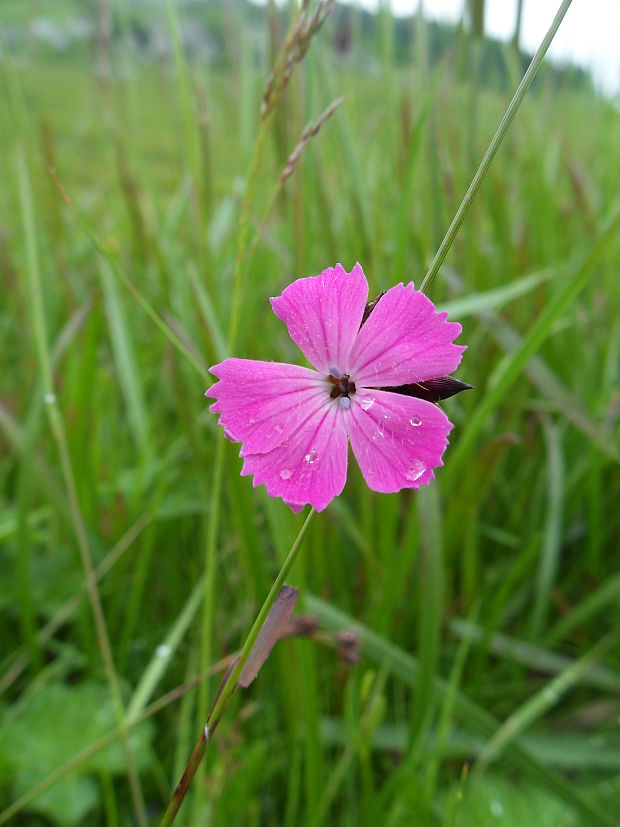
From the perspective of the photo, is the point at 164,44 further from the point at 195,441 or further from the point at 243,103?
the point at 195,441

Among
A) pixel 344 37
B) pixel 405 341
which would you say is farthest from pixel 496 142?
pixel 344 37

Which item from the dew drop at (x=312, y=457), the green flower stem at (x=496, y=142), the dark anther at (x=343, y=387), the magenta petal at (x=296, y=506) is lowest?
the magenta petal at (x=296, y=506)

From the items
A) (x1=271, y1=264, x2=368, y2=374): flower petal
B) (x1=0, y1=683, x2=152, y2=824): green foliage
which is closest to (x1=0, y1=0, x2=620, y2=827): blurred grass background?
(x1=0, y1=683, x2=152, y2=824): green foliage

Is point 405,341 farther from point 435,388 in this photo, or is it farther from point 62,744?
point 62,744

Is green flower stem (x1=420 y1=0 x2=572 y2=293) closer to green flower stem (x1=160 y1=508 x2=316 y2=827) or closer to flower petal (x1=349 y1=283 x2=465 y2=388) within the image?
flower petal (x1=349 y1=283 x2=465 y2=388)

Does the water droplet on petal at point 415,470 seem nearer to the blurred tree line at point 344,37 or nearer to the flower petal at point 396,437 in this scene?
the flower petal at point 396,437

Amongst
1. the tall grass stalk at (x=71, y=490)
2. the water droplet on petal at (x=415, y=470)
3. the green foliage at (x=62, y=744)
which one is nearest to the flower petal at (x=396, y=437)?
the water droplet on petal at (x=415, y=470)
